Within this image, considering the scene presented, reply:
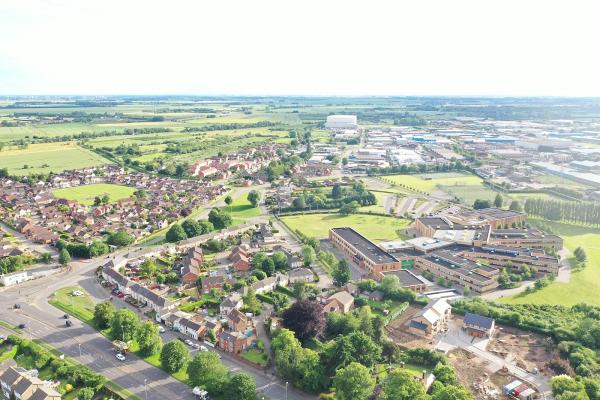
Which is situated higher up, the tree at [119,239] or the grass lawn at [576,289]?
the tree at [119,239]

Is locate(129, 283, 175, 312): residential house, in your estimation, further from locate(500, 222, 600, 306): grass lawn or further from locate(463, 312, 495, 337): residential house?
locate(500, 222, 600, 306): grass lawn

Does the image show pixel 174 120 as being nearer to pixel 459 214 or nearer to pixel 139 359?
pixel 459 214

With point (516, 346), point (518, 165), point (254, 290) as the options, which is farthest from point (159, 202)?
point (518, 165)

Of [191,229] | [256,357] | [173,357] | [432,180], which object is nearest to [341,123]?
[432,180]

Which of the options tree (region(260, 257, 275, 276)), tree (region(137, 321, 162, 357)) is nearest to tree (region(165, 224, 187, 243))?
tree (region(260, 257, 275, 276))

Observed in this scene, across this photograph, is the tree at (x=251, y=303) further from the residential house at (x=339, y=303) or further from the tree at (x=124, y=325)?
the tree at (x=124, y=325)

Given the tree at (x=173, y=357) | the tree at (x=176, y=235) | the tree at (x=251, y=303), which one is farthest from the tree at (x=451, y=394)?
the tree at (x=176, y=235)
